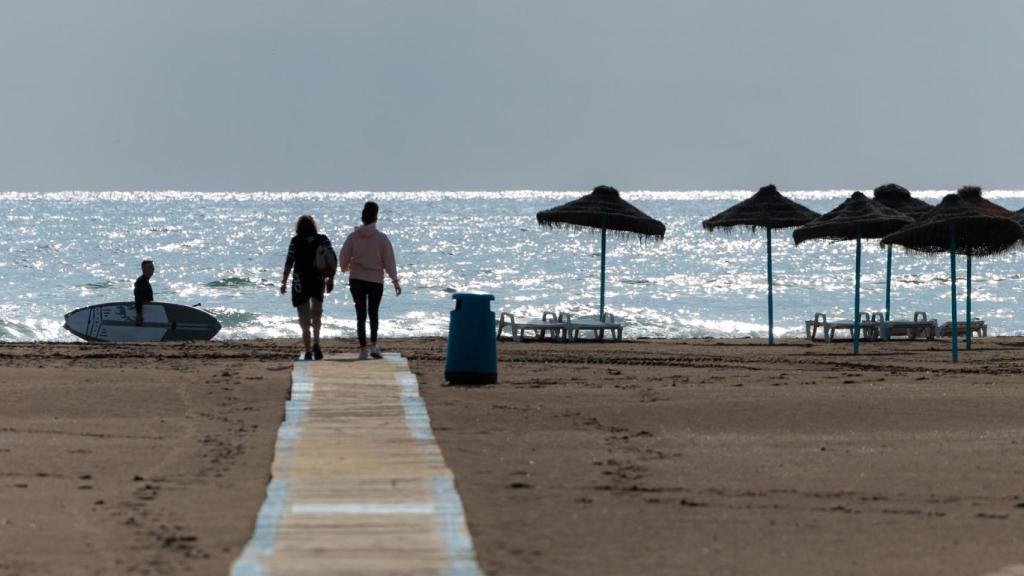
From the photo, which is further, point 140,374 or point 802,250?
point 802,250

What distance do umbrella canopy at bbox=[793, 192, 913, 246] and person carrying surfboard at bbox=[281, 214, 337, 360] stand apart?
9506 mm

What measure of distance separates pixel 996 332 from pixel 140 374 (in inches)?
1315

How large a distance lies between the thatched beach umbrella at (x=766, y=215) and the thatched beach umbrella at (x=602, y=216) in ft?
3.34

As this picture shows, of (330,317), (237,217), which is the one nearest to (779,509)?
(330,317)

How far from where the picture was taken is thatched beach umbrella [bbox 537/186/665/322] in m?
23.4

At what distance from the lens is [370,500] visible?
7.79m

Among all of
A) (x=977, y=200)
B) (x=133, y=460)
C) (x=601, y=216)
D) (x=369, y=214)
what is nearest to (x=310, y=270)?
(x=369, y=214)

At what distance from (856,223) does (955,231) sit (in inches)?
126

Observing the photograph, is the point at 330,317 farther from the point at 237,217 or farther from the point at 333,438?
the point at 237,217

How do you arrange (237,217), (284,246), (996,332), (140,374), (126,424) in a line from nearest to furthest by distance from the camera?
(126,424)
(140,374)
(996,332)
(284,246)
(237,217)

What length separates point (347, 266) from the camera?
14.9 meters

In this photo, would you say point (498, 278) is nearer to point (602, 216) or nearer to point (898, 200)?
point (898, 200)

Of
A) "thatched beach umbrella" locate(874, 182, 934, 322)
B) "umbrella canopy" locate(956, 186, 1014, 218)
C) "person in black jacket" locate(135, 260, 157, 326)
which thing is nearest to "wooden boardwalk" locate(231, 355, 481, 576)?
"umbrella canopy" locate(956, 186, 1014, 218)

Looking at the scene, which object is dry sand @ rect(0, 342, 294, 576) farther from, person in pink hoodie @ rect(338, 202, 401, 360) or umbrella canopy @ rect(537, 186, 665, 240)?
umbrella canopy @ rect(537, 186, 665, 240)
